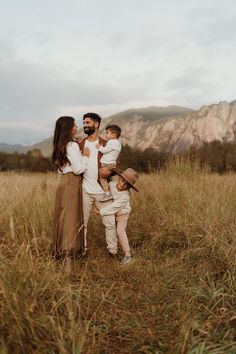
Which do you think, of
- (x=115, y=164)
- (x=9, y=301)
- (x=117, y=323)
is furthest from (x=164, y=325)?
(x=115, y=164)

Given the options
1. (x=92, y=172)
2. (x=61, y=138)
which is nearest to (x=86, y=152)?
(x=92, y=172)

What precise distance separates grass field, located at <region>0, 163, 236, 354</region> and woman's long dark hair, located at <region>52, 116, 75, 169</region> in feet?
2.56

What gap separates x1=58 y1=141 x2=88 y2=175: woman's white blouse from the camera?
4273 mm

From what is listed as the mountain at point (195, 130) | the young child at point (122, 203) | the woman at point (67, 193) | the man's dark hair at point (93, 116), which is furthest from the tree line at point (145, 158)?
the mountain at point (195, 130)

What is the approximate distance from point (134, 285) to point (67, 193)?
1186 mm

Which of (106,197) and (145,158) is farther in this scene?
(145,158)

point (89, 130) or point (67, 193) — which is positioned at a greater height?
point (89, 130)

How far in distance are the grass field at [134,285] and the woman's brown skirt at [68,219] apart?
0.16 meters

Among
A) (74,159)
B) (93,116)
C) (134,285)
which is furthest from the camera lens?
(93,116)

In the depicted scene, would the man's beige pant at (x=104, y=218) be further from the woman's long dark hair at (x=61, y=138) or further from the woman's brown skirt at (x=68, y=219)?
the woman's long dark hair at (x=61, y=138)

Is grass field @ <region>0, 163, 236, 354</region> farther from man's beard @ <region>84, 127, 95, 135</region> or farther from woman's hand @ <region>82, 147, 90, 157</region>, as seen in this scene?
man's beard @ <region>84, 127, 95, 135</region>

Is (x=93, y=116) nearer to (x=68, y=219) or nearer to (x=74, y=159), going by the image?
(x=74, y=159)

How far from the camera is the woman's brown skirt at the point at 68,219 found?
425 centimetres

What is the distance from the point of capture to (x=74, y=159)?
427cm
